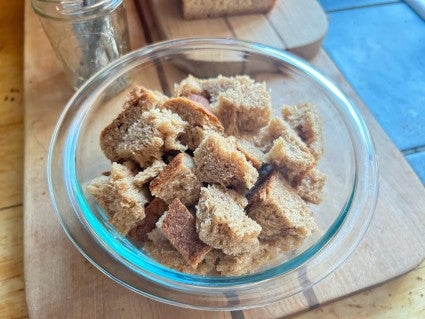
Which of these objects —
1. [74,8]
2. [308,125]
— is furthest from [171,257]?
[74,8]

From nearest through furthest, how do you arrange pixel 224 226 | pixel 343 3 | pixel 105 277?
pixel 224 226 < pixel 105 277 < pixel 343 3

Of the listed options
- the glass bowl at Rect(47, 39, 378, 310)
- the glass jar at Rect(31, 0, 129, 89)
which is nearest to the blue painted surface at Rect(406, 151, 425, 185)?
the glass bowl at Rect(47, 39, 378, 310)

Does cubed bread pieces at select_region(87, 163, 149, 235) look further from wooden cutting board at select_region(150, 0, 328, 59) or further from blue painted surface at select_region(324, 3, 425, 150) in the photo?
blue painted surface at select_region(324, 3, 425, 150)

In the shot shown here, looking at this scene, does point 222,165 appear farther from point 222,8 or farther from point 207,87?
point 222,8

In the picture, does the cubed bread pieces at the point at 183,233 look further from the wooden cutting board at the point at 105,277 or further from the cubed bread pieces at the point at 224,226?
the wooden cutting board at the point at 105,277

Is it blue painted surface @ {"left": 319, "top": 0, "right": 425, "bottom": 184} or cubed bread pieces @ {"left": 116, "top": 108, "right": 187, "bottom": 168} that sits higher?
cubed bread pieces @ {"left": 116, "top": 108, "right": 187, "bottom": 168}

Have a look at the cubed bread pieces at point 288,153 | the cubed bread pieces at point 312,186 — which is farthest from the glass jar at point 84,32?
the cubed bread pieces at point 312,186

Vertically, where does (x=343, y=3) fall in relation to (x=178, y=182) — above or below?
below
